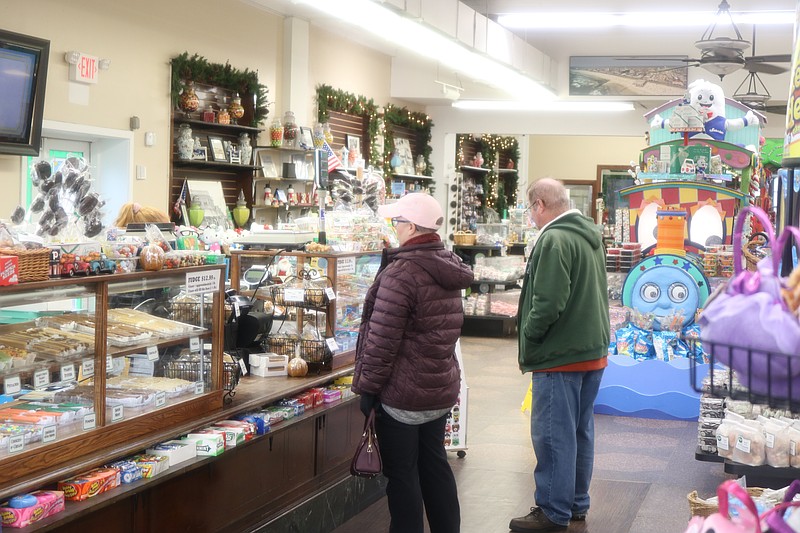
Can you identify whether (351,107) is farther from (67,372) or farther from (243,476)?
(67,372)

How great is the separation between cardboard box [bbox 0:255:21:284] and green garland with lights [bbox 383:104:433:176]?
11.3 meters

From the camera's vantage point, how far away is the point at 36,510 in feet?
9.87

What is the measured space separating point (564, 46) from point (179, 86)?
7396 millimetres

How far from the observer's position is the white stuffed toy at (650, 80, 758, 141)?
30.5ft

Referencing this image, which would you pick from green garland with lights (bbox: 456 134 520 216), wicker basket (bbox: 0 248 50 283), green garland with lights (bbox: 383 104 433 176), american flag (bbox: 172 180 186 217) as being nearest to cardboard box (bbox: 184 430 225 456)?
wicker basket (bbox: 0 248 50 283)

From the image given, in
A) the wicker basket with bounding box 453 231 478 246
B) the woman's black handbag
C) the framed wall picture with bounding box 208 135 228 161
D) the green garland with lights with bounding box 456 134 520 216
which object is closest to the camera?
the woman's black handbag

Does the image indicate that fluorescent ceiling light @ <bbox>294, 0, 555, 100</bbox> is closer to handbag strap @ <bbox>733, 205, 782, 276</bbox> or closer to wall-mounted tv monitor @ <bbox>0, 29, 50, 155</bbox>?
wall-mounted tv monitor @ <bbox>0, 29, 50, 155</bbox>

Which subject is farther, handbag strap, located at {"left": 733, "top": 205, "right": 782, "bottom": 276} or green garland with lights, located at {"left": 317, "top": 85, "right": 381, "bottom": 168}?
green garland with lights, located at {"left": 317, "top": 85, "right": 381, "bottom": 168}

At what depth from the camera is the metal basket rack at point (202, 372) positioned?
13.3 ft

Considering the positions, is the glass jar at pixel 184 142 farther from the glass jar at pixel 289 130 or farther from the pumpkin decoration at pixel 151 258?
the pumpkin decoration at pixel 151 258

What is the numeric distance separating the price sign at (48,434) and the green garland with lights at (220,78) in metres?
6.42

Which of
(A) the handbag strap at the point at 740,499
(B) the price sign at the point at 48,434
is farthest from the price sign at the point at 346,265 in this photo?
(A) the handbag strap at the point at 740,499

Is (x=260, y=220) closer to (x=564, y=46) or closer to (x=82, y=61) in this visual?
(x=82, y=61)

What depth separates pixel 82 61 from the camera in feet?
26.1
